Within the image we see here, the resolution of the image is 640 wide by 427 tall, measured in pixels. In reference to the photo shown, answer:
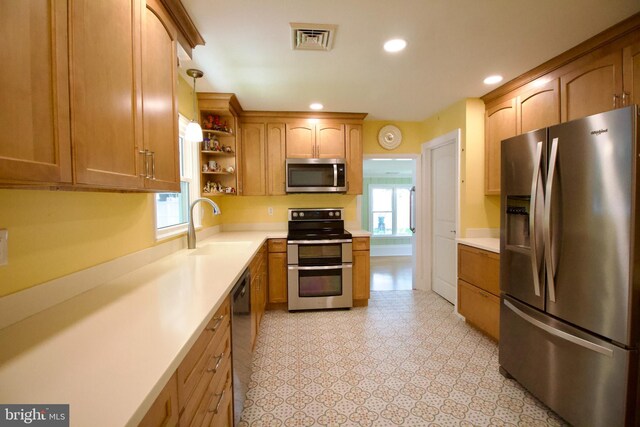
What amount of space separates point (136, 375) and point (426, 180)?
3.76 m

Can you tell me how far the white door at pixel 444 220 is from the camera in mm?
3314

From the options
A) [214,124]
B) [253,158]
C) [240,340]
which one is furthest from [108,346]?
[253,158]

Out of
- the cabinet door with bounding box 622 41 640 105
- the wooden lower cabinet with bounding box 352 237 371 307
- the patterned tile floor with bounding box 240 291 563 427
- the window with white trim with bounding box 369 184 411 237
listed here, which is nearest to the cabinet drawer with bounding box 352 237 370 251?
the wooden lower cabinet with bounding box 352 237 371 307

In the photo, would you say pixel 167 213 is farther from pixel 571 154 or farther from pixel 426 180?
pixel 426 180

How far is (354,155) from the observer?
3500mm

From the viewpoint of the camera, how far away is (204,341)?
101 centimetres

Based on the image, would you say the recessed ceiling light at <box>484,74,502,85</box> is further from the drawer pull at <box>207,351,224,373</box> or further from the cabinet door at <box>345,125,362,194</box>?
the drawer pull at <box>207,351,224,373</box>

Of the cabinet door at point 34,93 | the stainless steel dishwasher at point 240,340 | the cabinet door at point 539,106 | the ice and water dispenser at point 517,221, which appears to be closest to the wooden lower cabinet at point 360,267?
the ice and water dispenser at point 517,221

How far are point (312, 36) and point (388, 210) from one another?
235 inches

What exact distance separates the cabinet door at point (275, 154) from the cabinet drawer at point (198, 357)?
2321 mm

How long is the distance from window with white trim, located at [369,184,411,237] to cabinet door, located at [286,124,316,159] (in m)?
4.15

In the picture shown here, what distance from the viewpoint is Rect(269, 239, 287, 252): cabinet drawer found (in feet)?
10.4

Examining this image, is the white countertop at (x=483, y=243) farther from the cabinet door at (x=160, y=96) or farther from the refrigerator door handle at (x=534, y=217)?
the cabinet door at (x=160, y=96)

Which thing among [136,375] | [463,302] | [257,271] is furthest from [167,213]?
[463,302]
